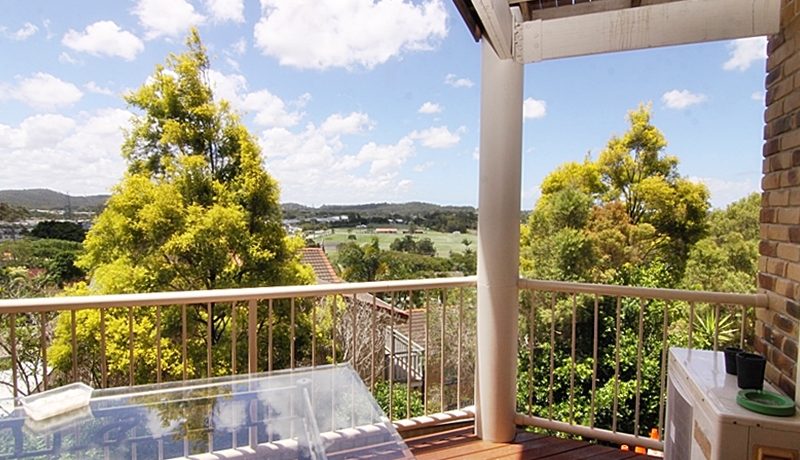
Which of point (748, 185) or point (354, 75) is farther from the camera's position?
point (354, 75)

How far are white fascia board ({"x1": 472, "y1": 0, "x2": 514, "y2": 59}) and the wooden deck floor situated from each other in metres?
2.13

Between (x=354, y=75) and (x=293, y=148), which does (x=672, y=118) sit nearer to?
(x=354, y=75)

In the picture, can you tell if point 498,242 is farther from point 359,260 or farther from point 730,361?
point 359,260

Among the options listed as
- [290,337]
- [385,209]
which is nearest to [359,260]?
[385,209]

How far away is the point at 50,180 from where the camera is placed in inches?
221

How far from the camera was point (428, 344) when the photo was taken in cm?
299

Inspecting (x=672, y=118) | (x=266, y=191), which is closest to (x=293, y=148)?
(x=266, y=191)

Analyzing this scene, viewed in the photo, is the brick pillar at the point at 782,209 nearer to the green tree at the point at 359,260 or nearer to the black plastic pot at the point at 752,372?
the black plastic pot at the point at 752,372

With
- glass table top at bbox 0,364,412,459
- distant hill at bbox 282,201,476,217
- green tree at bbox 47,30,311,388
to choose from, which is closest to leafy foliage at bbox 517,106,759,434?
distant hill at bbox 282,201,476,217

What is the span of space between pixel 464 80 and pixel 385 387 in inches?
229

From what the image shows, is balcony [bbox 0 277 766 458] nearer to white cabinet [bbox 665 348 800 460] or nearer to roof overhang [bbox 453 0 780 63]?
white cabinet [bbox 665 348 800 460]

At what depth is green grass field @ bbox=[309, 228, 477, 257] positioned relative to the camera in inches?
219

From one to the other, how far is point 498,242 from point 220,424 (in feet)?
5.42

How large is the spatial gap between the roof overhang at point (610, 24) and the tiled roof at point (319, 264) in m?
4.70
